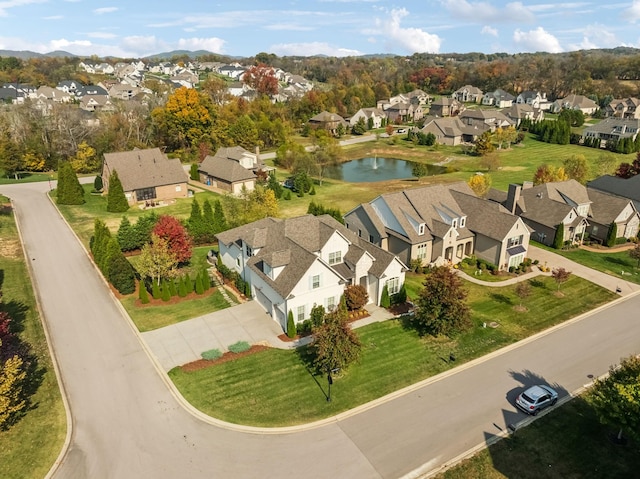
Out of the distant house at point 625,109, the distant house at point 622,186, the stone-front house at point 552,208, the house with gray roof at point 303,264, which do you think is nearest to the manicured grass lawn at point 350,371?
the house with gray roof at point 303,264

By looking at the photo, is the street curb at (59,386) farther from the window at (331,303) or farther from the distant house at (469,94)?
the distant house at (469,94)

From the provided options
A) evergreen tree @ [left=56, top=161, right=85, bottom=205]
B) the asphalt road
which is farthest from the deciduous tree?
evergreen tree @ [left=56, top=161, right=85, bottom=205]

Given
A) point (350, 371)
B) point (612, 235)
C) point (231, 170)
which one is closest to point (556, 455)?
point (350, 371)

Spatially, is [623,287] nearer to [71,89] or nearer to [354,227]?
[354,227]

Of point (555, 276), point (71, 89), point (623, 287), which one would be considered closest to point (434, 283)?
point (555, 276)

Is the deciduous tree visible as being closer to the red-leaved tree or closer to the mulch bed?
the mulch bed

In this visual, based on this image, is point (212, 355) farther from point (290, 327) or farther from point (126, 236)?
point (126, 236)
